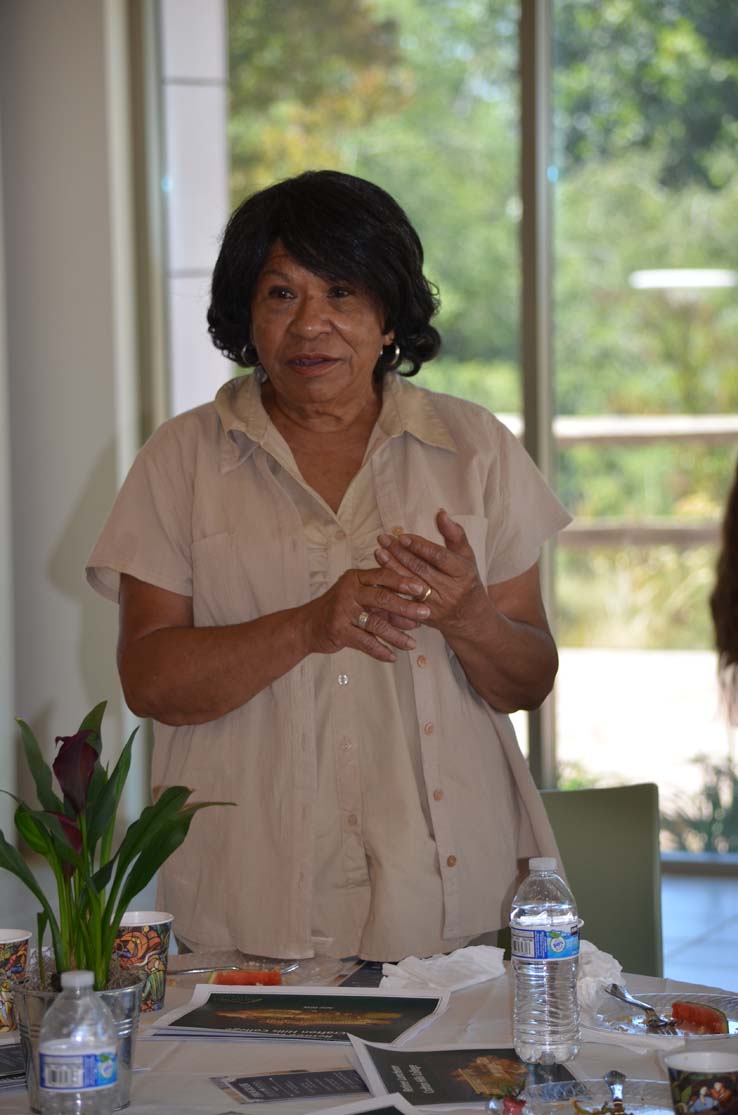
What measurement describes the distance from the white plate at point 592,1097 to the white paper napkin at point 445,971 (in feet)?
1.09

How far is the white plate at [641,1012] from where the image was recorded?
1.59m

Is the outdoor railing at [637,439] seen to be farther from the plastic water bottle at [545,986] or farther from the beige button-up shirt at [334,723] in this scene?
the plastic water bottle at [545,986]

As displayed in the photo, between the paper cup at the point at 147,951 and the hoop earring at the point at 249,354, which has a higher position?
the hoop earring at the point at 249,354

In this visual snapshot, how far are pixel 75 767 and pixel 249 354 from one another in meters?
1.09

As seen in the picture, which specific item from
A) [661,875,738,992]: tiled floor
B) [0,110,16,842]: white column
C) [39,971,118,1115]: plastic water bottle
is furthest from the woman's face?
[0,110,16,842]: white column

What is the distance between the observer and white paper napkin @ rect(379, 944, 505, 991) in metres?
1.77

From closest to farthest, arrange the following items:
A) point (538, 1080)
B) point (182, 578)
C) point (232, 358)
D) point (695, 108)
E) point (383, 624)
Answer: point (538, 1080), point (383, 624), point (182, 578), point (232, 358), point (695, 108)

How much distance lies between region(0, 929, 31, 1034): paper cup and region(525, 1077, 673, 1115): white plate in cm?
61

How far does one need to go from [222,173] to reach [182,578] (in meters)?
3.68

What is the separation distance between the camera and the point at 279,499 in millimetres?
2201

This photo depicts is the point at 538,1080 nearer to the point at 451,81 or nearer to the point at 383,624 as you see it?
the point at 383,624

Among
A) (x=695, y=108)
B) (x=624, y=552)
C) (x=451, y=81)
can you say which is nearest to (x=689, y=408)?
(x=624, y=552)

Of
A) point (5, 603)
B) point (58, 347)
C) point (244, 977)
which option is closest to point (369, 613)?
point (244, 977)

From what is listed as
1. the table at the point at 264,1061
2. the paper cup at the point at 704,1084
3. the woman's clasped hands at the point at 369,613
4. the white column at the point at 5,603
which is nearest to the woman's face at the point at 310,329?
the woman's clasped hands at the point at 369,613
